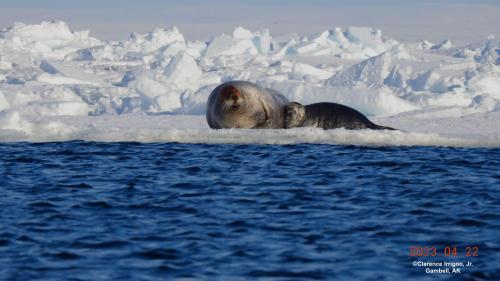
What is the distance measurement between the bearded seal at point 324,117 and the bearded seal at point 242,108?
0.26m

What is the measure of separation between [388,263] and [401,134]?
7836 millimetres

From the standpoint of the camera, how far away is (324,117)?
15.4 m

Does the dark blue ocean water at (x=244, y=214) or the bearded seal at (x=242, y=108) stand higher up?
the bearded seal at (x=242, y=108)

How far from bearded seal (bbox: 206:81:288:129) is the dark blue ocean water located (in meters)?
1.84

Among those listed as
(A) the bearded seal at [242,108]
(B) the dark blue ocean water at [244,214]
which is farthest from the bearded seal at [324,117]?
(B) the dark blue ocean water at [244,214]

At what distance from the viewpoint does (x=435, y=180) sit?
10.2 metres

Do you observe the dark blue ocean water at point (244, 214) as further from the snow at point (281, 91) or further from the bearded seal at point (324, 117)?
the bearded seal at point (324, 117)

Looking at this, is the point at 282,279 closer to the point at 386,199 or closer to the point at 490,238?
the point at 490,238

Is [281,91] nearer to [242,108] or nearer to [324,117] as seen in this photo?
[324,117]

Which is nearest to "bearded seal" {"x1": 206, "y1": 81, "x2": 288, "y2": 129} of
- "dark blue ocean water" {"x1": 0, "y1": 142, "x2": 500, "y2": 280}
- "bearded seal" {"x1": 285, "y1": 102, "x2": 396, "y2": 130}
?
"bearded seal" {"x1": 285, "y1": 102, "x2": 396, "y2": 130}

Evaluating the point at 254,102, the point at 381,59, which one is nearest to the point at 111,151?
the point at 254,102

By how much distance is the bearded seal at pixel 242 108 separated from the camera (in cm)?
1441

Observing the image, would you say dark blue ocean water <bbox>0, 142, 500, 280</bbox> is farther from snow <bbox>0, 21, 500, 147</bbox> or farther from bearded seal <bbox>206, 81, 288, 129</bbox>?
bearded seal <bbox>206, 81, 288, 129</bbox>

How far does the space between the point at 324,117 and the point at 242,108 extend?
1718 mm
